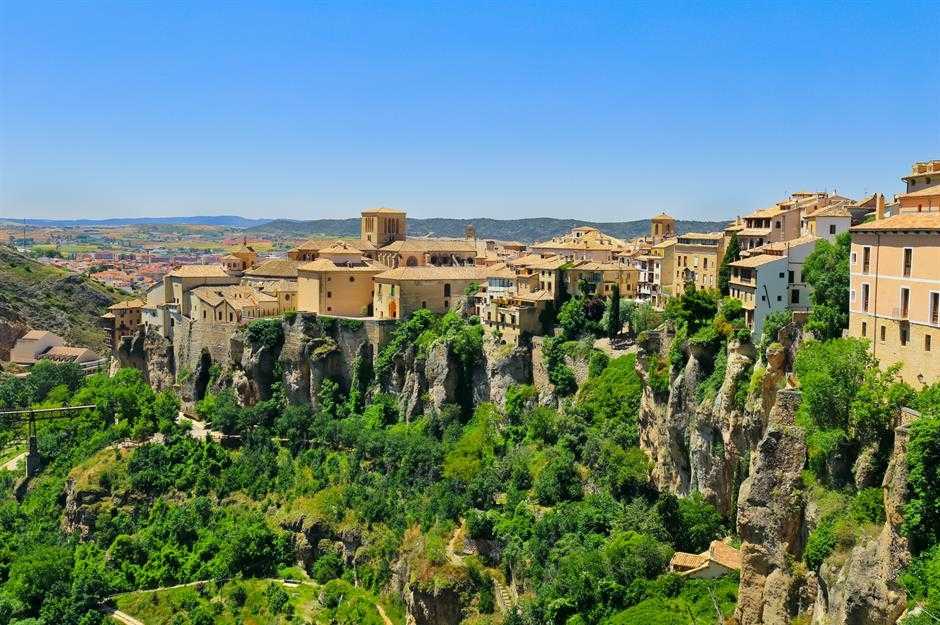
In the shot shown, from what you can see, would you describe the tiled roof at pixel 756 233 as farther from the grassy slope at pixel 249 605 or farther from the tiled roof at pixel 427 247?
the tiled roof at pixel 427 247

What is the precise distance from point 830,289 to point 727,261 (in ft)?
41.2

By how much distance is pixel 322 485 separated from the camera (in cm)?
5562

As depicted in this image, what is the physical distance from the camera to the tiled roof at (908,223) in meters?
28.5

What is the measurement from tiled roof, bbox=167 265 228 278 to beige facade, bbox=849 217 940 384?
→ 5099 centimetres

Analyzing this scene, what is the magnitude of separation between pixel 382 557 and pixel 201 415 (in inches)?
947

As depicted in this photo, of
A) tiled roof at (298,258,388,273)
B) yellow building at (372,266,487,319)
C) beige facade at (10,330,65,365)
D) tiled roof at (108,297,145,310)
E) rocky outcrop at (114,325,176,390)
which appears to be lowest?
beige facade at (10,330,65,365)

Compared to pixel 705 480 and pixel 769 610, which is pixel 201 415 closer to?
pixel 705 480

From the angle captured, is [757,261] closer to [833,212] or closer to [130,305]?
[833,212]

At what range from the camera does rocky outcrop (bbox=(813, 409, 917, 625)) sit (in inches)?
915

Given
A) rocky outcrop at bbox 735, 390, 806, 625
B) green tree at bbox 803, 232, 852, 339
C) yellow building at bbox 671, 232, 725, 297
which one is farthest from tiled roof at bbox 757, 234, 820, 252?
rocky outcrop at bbox 735, 390, 806, 625

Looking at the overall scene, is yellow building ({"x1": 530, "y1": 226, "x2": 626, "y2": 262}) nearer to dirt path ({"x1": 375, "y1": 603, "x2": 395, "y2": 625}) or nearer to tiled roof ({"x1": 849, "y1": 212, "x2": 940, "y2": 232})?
dirt path ({"x1": 375, "y1": 603, "x2": 395, "y2": 625})

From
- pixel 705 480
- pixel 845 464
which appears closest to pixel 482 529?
pixel 705 480

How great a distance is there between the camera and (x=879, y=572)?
933 inches

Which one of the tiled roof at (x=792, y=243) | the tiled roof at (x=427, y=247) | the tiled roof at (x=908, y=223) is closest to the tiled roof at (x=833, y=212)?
the tiled roof at (x=792, y=243)
